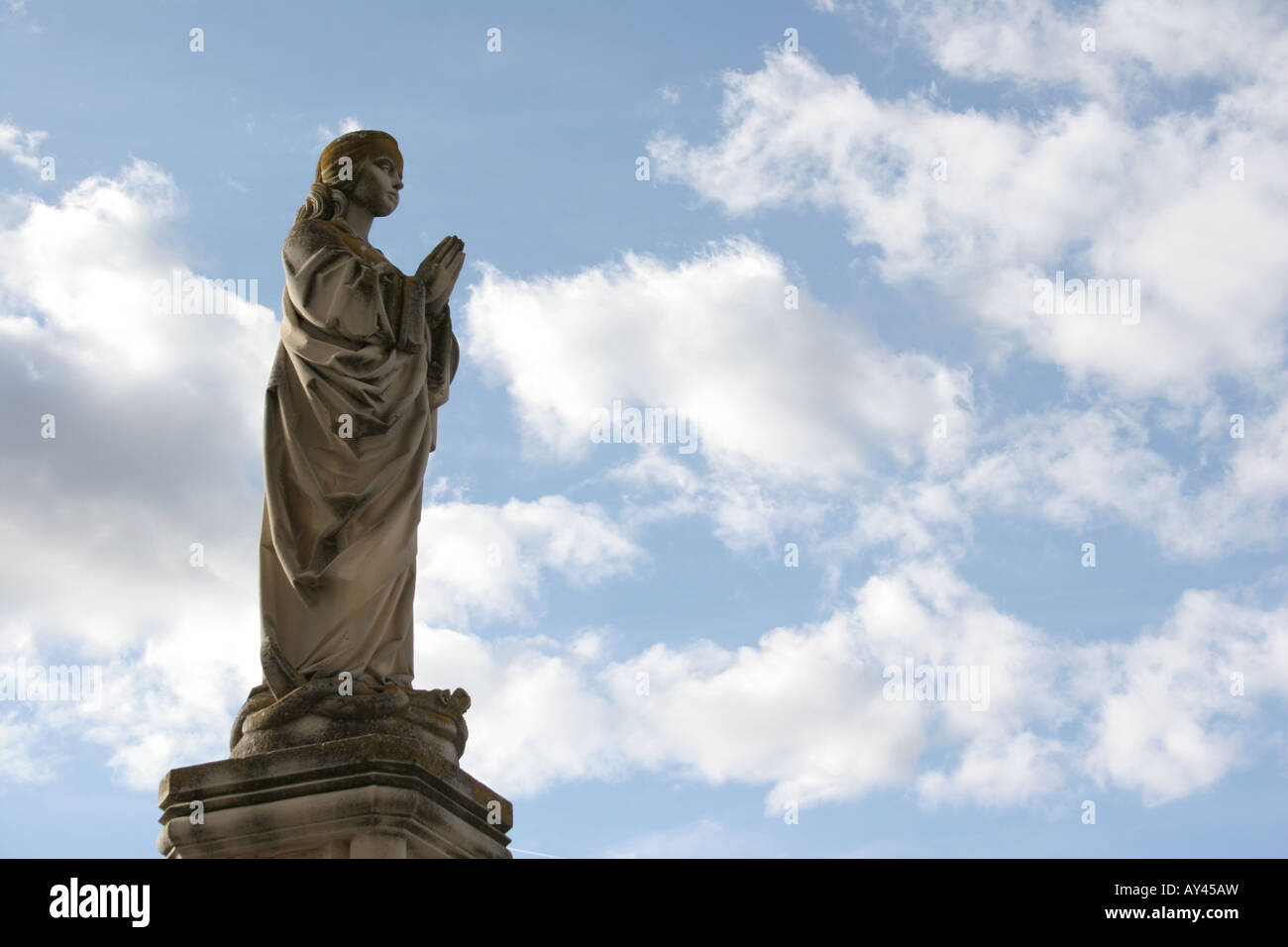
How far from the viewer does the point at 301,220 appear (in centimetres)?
1353

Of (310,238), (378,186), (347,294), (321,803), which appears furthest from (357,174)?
(321,803)

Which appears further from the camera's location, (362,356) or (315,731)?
(362,356)

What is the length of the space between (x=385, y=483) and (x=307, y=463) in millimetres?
612

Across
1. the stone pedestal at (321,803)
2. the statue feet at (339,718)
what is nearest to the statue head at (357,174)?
the statue feet at (339,718)

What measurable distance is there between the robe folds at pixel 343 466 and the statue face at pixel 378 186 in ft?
2.20

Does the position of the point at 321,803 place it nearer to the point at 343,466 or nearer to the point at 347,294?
the point at 343,466

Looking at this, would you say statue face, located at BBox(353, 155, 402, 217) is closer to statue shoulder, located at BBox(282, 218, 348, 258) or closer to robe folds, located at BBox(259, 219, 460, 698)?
statue shoulder, located at BBox(282, 218, 348, 258)

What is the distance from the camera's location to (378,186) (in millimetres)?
13875

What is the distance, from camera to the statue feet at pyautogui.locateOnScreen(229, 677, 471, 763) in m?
11.7
